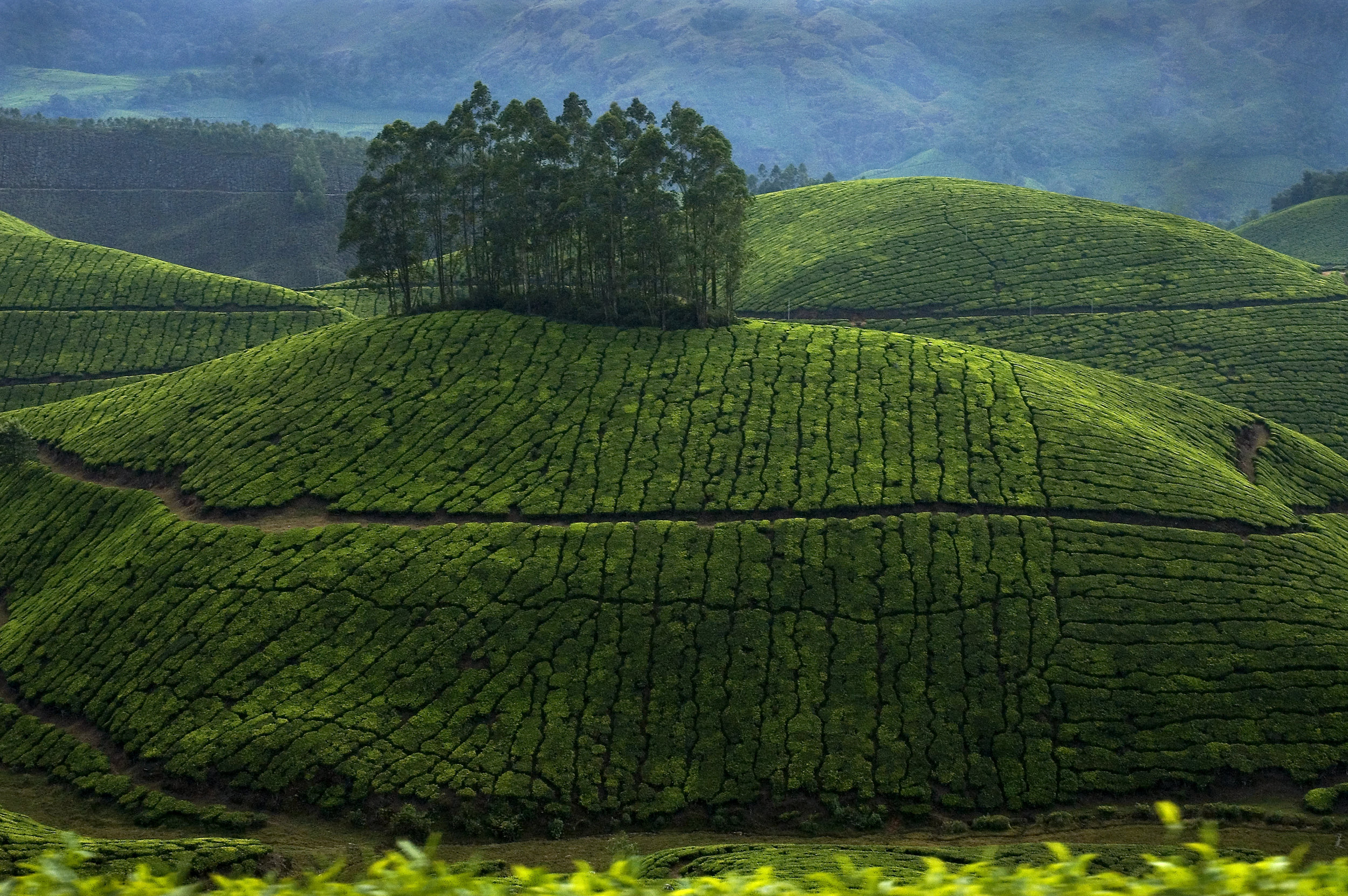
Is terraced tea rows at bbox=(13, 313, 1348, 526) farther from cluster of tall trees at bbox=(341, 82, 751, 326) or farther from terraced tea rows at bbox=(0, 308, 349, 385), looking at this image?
terraced tea rows at bbox=(0, 308, 349, 385)

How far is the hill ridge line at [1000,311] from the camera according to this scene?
10644cm

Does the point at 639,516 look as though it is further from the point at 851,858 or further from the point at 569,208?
the point at 569,208

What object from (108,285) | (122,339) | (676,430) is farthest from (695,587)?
(108,285)

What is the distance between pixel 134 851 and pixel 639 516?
28.9 metres

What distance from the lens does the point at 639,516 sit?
5750 centimetres

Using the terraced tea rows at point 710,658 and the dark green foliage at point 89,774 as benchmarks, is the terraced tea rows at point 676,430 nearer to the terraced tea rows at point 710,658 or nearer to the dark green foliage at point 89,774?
the terraced tea rows at point 710,658

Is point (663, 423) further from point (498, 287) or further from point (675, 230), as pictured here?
point (498, 287)

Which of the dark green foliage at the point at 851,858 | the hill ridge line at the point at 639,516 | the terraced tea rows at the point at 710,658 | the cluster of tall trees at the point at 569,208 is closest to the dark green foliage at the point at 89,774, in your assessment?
the terraced tea rows at the point at 710,658

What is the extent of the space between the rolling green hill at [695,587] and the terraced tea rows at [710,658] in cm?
17

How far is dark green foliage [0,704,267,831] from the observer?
44312mm

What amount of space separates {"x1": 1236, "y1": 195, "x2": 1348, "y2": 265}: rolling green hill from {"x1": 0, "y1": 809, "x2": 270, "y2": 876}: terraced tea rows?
174880 mm

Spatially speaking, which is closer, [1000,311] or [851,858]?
[851,858]

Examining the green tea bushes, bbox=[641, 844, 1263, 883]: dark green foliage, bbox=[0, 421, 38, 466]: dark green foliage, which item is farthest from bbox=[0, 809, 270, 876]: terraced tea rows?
the green tea bushes

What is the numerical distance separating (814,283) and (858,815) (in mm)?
85386
